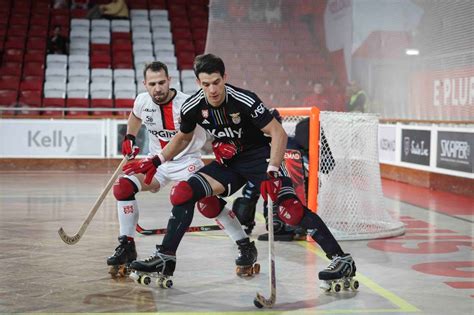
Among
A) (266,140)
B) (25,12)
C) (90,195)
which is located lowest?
(90,195)

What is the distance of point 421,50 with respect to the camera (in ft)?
39.9

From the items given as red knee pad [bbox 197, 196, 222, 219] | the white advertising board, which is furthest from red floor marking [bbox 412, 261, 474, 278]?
the white advertising board

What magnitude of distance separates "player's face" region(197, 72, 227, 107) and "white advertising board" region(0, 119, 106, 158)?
11.3 metres

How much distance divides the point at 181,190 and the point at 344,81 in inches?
281

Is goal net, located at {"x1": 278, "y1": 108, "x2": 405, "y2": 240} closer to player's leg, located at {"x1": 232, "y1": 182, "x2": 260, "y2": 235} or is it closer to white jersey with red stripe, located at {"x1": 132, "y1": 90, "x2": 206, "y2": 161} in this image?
player's leg, located at {"x1": 232, "y1": 182, "x2": 260, "y2": 235}

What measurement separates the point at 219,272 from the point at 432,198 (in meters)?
6.29

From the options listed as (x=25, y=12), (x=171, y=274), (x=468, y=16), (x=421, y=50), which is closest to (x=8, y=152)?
(x=25, y=12)

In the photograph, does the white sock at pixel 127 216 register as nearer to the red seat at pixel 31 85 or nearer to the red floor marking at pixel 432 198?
the red floor marking at pixel 432 198

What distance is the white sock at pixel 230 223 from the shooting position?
5973mm

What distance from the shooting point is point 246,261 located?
19.5 feet

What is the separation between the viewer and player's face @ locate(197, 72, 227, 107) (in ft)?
17.0

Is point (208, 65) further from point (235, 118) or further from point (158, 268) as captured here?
point (158, 268)

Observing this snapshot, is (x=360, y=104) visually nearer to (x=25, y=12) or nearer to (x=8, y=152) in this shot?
(x=8, y=152)

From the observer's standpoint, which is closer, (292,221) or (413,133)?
(292,221)
